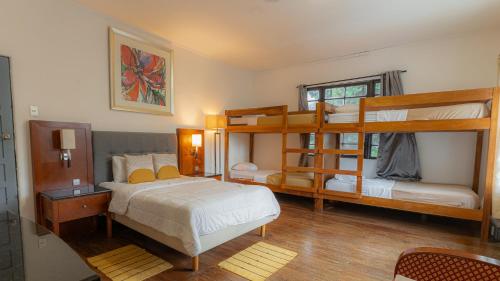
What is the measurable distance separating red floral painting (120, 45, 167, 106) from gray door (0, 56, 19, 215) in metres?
1.22

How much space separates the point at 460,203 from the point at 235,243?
2.94 meters

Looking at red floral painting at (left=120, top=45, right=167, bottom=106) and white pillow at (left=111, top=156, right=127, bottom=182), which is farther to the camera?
red floral painting at (left=120, top=45, right=167, bottom=106)

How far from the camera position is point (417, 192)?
10.7ft

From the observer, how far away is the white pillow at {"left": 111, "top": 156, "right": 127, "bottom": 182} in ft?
10.3

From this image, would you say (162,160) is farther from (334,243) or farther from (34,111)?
(334,243)

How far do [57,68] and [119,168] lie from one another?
142 centimetres

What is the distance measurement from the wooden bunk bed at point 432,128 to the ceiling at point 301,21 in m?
1.08

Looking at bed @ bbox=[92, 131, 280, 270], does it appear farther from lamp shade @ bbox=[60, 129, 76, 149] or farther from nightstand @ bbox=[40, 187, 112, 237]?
lamp shade @ bbox=[60, 129, 76, 149]

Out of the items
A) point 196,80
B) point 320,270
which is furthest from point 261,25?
point 320,270

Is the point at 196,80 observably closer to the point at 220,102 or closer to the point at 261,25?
the point at 220,102

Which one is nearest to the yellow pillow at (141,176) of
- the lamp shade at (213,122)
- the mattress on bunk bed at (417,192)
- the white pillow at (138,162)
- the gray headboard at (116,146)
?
the white pillow at (138,162)

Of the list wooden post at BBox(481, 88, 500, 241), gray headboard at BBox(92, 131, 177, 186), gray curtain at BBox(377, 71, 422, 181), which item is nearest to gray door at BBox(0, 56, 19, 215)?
gray headboard at BBox(92, 131, 177, 186)

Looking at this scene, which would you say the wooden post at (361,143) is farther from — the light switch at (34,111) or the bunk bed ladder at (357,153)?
the light switch at (34,111)

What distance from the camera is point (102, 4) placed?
2.94 metres
